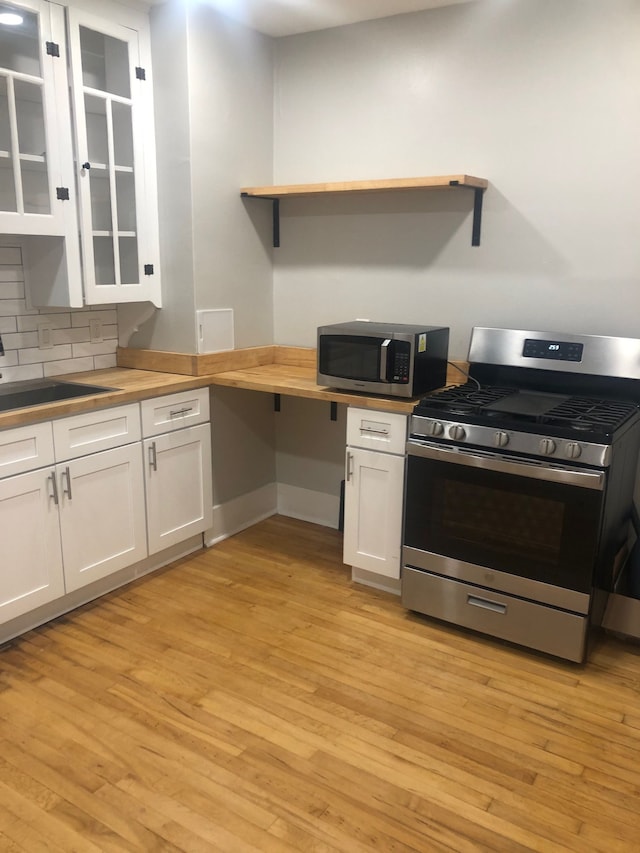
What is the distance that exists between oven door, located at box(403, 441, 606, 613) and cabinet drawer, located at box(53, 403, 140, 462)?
1160mm

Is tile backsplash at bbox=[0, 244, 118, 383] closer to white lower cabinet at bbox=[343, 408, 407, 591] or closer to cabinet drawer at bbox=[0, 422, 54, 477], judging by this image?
cabinet drawer at bbox=[0, 422, 54, 477]

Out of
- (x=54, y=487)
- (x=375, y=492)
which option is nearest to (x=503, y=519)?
(x=375, y=492)

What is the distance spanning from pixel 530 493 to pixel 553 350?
2.26 feet

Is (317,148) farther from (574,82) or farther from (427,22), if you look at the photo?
(574,82)

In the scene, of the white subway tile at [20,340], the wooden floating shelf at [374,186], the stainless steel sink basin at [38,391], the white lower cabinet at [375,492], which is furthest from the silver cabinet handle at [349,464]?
the white subway tile at [20,340]

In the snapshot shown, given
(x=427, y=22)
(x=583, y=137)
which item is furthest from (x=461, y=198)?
(x=427, y=22)

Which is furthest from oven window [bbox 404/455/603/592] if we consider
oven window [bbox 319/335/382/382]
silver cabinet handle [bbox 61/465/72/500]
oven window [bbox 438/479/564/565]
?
silver cabinet handle [bbox 61/465/72/500]

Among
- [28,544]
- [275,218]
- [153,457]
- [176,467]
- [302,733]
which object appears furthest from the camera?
[275,218]

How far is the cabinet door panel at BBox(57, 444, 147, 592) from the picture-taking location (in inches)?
105

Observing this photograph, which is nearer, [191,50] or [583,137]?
[583,137]

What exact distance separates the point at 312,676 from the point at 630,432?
1.44m

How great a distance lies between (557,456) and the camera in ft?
7.61

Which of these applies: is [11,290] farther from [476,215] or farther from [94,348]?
[476,215]

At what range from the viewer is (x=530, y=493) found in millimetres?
2398
